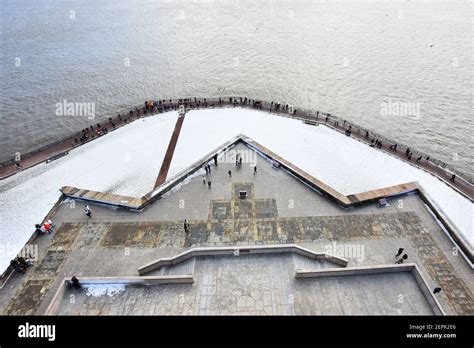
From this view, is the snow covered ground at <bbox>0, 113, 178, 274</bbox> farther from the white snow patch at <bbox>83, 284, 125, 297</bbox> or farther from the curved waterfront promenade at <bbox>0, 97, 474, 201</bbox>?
the white snow patch at <bbox>83, 284, 125, 297</bbox>

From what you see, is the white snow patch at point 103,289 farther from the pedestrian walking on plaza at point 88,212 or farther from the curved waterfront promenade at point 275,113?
the curved waterfront promenade at point 275,113

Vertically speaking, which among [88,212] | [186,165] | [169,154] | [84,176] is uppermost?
[169,154]

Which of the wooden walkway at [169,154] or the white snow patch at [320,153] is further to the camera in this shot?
the wooden walkway at [169,154]

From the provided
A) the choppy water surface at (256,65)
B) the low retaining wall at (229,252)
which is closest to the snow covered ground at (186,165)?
the low retaining wall at (229,252)

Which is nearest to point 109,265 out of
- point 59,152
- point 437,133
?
point 59,152

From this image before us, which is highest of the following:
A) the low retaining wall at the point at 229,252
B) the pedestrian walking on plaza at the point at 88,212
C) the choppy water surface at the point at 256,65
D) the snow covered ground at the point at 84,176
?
the choppy water surface at the point at 256,65

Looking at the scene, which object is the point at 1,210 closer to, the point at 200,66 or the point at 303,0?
the point at 200,66

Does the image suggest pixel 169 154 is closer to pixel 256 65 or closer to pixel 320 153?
pixel 320 153

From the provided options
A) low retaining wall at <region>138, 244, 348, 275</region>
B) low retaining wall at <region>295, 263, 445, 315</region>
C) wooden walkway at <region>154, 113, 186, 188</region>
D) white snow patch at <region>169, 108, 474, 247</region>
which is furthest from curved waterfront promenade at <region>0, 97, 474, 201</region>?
low retaining wall at <region>138, 244, 348, 275</region>

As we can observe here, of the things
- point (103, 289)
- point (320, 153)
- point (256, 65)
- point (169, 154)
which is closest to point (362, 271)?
point (103, 289)
